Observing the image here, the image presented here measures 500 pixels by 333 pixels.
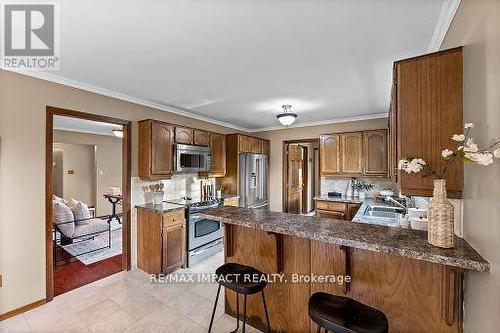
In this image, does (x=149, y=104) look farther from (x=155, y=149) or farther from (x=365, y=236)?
(x=365, y=236)

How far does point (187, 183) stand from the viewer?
4.40 metres

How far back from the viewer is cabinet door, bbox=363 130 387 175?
13.6 ft

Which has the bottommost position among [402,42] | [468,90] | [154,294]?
[154,294]

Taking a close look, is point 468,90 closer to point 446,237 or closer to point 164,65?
point 446,237

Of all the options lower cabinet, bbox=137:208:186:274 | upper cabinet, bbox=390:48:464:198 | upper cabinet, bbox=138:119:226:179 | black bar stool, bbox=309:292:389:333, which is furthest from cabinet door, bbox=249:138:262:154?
black bar stool, bbox=309:292:389:333

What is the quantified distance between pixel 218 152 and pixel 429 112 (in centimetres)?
365

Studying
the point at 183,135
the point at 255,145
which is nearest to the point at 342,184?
the point at 255,145

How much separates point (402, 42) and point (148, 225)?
3.55 meters

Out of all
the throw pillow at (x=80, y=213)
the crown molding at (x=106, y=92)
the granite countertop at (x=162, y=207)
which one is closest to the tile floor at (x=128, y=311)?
the granite countertop at (x=162, y=207)

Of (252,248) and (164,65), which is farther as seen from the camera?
(164,65)

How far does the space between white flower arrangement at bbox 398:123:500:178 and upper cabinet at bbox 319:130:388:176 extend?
3.07 meters

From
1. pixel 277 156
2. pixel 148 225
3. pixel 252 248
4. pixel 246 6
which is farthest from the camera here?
pixel 277 156

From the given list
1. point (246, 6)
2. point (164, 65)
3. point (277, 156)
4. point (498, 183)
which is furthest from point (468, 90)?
point (277, 156)

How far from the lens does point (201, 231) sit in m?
3.74
